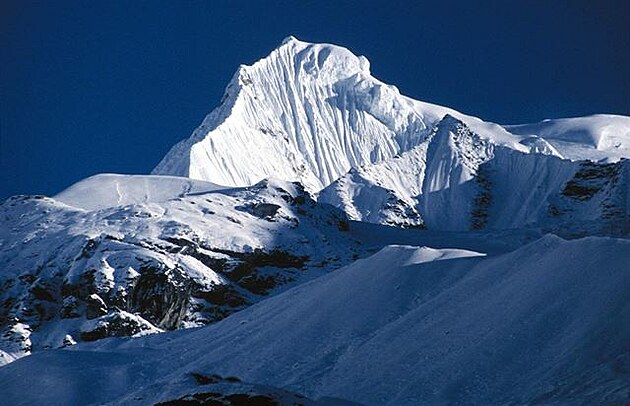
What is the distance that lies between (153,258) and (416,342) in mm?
75466

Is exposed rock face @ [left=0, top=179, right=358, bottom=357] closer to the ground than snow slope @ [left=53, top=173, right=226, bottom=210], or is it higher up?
closer to the ground

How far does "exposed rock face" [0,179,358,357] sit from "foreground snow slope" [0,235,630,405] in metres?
43.0

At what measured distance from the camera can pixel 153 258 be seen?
109m

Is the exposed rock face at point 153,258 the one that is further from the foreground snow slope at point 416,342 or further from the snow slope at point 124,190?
the foreground snow slope at point 416,342

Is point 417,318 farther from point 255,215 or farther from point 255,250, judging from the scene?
point 255,215

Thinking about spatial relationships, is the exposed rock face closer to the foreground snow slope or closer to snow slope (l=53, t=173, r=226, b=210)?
snow slope (l=53, t=173, r=226, b=210)

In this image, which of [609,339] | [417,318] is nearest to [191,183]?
[417,318]

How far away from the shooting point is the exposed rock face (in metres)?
102

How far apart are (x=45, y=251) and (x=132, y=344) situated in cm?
6982

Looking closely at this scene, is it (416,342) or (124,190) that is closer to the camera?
(416,342)

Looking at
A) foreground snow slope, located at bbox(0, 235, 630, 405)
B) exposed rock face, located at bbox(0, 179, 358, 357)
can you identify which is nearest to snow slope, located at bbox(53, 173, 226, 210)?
exposed rock face, located at bbox(0, 179, 358, 357)

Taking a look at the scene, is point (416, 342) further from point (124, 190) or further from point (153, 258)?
point (124, 190)

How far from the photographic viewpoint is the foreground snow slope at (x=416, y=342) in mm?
29922

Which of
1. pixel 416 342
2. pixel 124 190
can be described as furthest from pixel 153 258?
pixel 416 342
